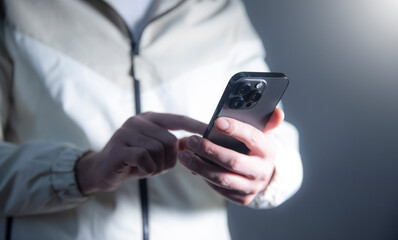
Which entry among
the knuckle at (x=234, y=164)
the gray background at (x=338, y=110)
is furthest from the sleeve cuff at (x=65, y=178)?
the gray background at (x=338, y=110)

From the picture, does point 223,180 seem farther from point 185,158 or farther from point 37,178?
point 37,178

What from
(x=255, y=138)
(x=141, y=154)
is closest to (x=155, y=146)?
(x=141, y=154)

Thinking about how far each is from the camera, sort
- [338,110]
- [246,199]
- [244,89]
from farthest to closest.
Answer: [338,110], [246,199], [244,89]

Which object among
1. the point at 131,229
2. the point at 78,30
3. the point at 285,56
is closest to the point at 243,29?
the point at 285,56

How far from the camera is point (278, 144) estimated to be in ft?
1.69

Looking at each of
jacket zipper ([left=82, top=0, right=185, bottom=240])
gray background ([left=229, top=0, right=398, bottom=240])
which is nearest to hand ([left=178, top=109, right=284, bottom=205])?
jacket zipper ([left=82, top=0, right=185, bottom=240])

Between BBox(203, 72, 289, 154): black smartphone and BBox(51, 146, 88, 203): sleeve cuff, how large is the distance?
20 cm

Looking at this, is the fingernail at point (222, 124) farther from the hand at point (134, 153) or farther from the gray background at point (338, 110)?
the gray background at point (338, 110)

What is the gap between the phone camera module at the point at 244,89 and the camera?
0.35 metres

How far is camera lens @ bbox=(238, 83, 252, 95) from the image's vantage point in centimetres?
35

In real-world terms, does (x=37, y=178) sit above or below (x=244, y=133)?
below

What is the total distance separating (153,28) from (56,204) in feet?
1.03

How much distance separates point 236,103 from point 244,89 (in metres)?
0.02

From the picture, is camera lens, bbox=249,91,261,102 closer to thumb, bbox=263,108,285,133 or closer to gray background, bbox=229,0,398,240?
thumb, bbox=263,108,285,133
